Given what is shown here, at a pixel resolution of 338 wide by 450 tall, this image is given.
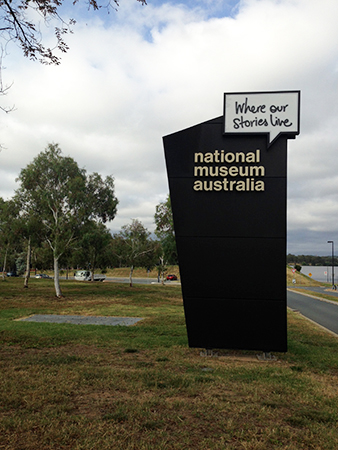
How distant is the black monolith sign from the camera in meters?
8.77

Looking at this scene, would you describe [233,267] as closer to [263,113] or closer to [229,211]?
[229,211]

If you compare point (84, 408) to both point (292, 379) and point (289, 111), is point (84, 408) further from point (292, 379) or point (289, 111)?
point (289, 111)

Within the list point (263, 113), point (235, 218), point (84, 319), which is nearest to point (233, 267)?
point (235, 218)

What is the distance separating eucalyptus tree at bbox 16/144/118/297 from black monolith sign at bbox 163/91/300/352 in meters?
19.0

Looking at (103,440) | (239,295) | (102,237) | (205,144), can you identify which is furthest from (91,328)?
(102,237)

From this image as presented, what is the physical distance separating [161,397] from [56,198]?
935 inches

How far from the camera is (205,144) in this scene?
9102mm

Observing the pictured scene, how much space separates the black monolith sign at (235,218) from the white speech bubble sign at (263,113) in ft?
0.08

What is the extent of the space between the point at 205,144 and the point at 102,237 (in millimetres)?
19930

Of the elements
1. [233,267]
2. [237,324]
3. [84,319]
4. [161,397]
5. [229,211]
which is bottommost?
[84,319]

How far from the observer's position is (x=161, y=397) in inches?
222

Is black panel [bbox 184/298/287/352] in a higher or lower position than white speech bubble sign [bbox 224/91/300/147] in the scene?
lower

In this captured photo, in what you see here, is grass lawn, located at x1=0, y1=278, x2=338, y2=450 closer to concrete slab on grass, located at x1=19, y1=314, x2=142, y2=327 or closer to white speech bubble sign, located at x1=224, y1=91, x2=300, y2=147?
concrete slab on grass, located at x1=19, y1=314, x2=142, y2=327

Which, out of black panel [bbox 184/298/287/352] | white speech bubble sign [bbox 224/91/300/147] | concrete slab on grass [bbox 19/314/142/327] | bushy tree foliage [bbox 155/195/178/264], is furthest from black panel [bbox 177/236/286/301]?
bushy tree foliage [bbox 155/195/178/264]
